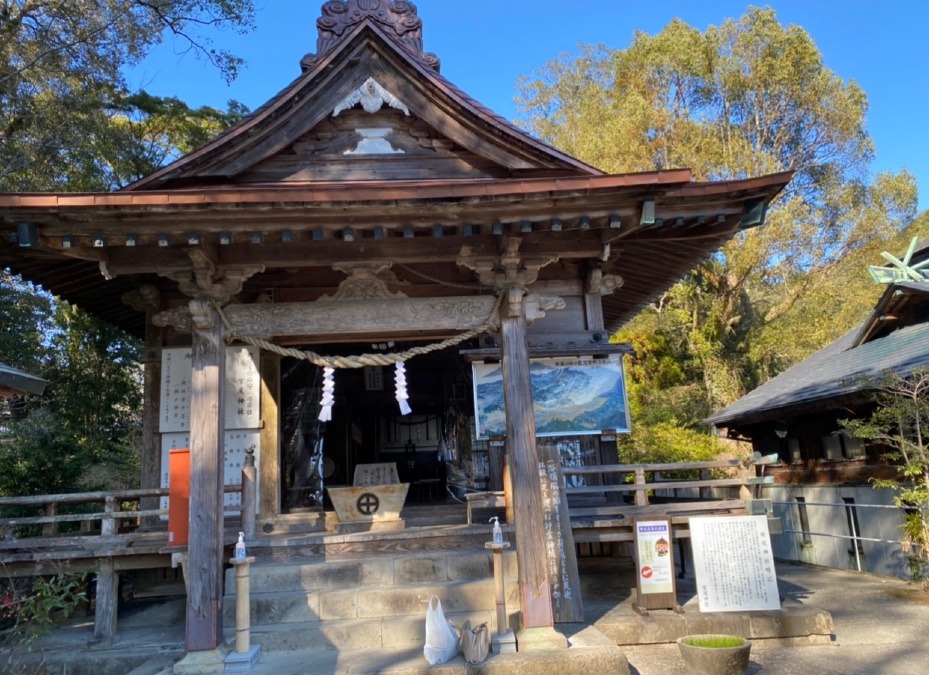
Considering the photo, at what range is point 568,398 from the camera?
891 centimetres

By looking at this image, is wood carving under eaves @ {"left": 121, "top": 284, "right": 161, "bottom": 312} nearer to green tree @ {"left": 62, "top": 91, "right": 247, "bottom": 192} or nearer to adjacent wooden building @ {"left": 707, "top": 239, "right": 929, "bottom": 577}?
green tree @ {"left": 62, "top": 91, "right": 247, "bottom": 192}

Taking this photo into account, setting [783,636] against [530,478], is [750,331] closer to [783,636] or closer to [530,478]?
[783,636]

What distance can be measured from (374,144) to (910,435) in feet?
30.7

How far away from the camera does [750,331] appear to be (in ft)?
75.8

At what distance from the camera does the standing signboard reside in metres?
6.91

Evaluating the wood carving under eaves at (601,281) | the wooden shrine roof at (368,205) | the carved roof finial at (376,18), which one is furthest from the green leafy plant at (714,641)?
the carved roof finial at (376,18)

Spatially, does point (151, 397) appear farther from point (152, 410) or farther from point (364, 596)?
point (364, 596)

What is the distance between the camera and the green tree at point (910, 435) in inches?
371

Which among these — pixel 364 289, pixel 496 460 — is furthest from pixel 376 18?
pixel 496 460

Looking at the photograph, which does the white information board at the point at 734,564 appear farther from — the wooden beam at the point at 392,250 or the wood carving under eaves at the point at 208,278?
the wood carving under eaves at the point at 208,278

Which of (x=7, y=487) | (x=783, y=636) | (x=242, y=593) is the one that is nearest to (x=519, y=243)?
(x=242, y=593)

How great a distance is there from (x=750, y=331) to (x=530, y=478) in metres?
19.7

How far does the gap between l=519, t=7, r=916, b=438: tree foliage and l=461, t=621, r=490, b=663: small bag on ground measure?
1668cm

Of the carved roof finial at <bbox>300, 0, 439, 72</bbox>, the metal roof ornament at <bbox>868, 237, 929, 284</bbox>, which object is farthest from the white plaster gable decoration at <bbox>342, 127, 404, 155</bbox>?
the metal roof ornament at <bbox>868, 237, 929, 284</bbox>
